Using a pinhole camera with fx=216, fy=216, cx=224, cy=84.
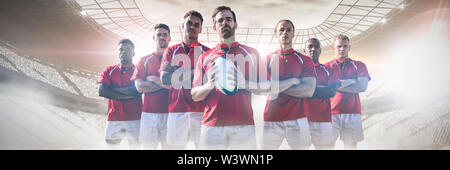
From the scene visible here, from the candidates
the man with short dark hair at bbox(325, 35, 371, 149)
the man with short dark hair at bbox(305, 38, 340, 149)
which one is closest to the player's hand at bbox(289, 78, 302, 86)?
the man with short dark hair at bbox(305, 38, 340, 149)

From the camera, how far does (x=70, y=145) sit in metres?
5.37

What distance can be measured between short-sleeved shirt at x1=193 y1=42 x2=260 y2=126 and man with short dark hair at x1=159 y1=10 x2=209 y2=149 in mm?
535

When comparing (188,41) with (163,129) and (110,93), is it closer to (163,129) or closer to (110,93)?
(163,129)

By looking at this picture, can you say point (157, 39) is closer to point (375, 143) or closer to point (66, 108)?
point (375, 143)

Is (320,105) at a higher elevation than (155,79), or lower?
lower

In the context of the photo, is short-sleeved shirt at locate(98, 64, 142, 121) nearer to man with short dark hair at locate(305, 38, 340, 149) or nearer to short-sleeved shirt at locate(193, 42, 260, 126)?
short-sleeved shirt at locate(193, 42, 260, 126)

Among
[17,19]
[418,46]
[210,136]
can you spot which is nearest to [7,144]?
[17,19]

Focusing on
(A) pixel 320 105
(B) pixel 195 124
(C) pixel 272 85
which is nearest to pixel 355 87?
(A) pixel 320 105

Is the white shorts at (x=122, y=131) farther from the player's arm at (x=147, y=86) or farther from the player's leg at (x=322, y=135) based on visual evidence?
the player's leg at (x=322, y=135)

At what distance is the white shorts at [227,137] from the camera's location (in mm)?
1885

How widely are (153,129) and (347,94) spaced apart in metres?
3.03

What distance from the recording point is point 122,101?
3.34 m

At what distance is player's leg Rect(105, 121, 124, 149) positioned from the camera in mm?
3338

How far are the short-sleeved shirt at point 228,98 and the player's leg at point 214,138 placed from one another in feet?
0.14
